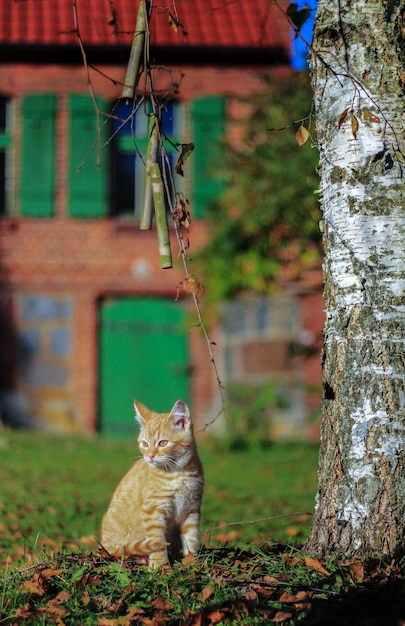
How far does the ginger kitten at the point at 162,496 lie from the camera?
420 centimetres

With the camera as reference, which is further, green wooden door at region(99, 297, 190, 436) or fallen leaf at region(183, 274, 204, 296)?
green wooden door at region(99, 297, 190, 436)

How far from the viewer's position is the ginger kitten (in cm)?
420

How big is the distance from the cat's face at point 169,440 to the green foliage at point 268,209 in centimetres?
671

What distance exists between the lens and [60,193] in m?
14.7

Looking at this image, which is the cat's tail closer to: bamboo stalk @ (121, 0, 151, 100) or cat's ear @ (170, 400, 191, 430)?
cat's ear @ (170, 400, 191, 430)

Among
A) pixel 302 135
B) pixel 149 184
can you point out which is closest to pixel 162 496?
pixel 149 184

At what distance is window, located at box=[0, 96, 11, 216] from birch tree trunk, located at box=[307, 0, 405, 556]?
11.4 meters

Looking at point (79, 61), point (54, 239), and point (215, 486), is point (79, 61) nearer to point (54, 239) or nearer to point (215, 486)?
point (54, 239)

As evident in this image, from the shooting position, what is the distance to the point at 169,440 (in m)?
4.36

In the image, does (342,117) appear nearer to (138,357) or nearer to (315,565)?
(315,565)

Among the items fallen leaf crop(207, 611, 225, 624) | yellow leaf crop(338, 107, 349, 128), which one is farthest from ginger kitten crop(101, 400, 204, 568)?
yellow leaf crop(338, 107, 349, 128)

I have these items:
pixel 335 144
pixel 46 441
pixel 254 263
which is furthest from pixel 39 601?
pixel 46 441

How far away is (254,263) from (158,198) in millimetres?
7715

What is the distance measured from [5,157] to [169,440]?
37.4 feet
